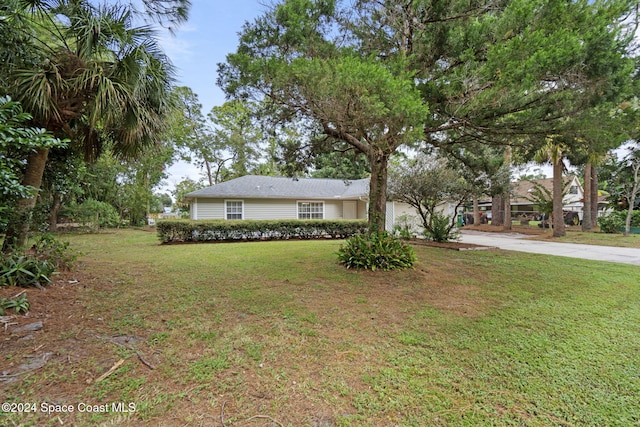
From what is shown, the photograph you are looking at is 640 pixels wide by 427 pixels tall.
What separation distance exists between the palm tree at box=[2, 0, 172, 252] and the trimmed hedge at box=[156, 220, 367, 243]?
22.0 ft

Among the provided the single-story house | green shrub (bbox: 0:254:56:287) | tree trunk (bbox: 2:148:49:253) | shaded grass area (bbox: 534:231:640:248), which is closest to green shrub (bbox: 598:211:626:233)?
shaded grass area (bbox: 534:231:640:248)

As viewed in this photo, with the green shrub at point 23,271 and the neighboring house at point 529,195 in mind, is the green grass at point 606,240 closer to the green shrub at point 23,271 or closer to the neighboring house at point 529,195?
the neighboring house at point 529,195

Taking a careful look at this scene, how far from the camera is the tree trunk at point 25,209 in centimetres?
429

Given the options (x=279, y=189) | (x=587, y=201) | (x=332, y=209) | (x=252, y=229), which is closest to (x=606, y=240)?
(x=587, y=201)

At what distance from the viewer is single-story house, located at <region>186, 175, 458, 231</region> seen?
1449cm

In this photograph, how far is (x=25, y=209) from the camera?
14.0 feet

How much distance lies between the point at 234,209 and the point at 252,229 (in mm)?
3047

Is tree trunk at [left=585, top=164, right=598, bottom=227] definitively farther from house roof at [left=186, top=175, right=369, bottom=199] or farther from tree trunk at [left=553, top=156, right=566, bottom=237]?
house roof at [left=186, top=175, right=369, bottom=199]

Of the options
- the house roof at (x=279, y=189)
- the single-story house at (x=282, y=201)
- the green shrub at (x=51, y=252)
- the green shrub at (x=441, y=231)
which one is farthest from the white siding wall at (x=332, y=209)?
the green shrub at (x=51, y=252)

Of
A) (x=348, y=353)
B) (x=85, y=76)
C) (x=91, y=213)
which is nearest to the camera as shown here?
(x=348, y=353)

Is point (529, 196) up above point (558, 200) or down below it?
above

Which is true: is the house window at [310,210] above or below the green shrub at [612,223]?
above

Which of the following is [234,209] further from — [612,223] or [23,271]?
[612,223]

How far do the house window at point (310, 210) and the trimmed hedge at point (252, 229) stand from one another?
333cm
